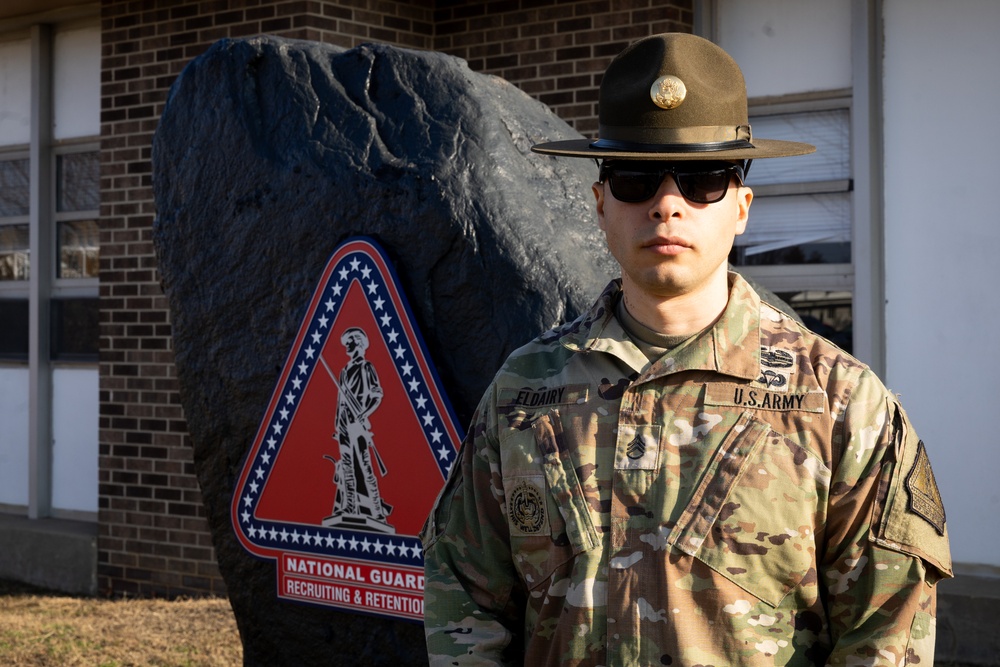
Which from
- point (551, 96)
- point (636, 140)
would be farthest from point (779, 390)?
point (551, 96)

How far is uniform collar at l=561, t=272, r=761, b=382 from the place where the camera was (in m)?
1.98

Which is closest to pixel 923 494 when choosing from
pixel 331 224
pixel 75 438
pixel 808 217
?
pixel 331 224

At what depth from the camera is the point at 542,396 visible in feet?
6.84

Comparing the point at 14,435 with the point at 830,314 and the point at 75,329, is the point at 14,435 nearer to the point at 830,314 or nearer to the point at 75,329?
the point at 75,329

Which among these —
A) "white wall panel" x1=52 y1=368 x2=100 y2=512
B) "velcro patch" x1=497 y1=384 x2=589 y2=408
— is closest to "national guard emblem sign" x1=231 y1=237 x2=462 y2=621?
"velcro patch" x1=497 y1=384 x2=589 y2=408

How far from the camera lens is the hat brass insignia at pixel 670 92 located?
2039 millimetres

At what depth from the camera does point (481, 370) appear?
139 inches

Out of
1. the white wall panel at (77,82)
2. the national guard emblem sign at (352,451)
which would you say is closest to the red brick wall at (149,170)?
the white wall panel at (77,82)

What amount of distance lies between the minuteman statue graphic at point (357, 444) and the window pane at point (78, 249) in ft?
14.4

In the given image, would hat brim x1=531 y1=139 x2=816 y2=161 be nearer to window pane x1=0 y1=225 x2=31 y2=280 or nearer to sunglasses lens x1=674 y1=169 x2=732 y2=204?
sunglasses lens x1=674 y1=169 x2=732 y2=204

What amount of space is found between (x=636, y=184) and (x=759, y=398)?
413mm

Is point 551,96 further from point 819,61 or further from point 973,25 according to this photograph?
point 973,25

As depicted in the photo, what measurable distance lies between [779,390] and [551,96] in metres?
4.77

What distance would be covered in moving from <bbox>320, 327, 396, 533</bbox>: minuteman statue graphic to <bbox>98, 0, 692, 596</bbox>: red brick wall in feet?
9.84
